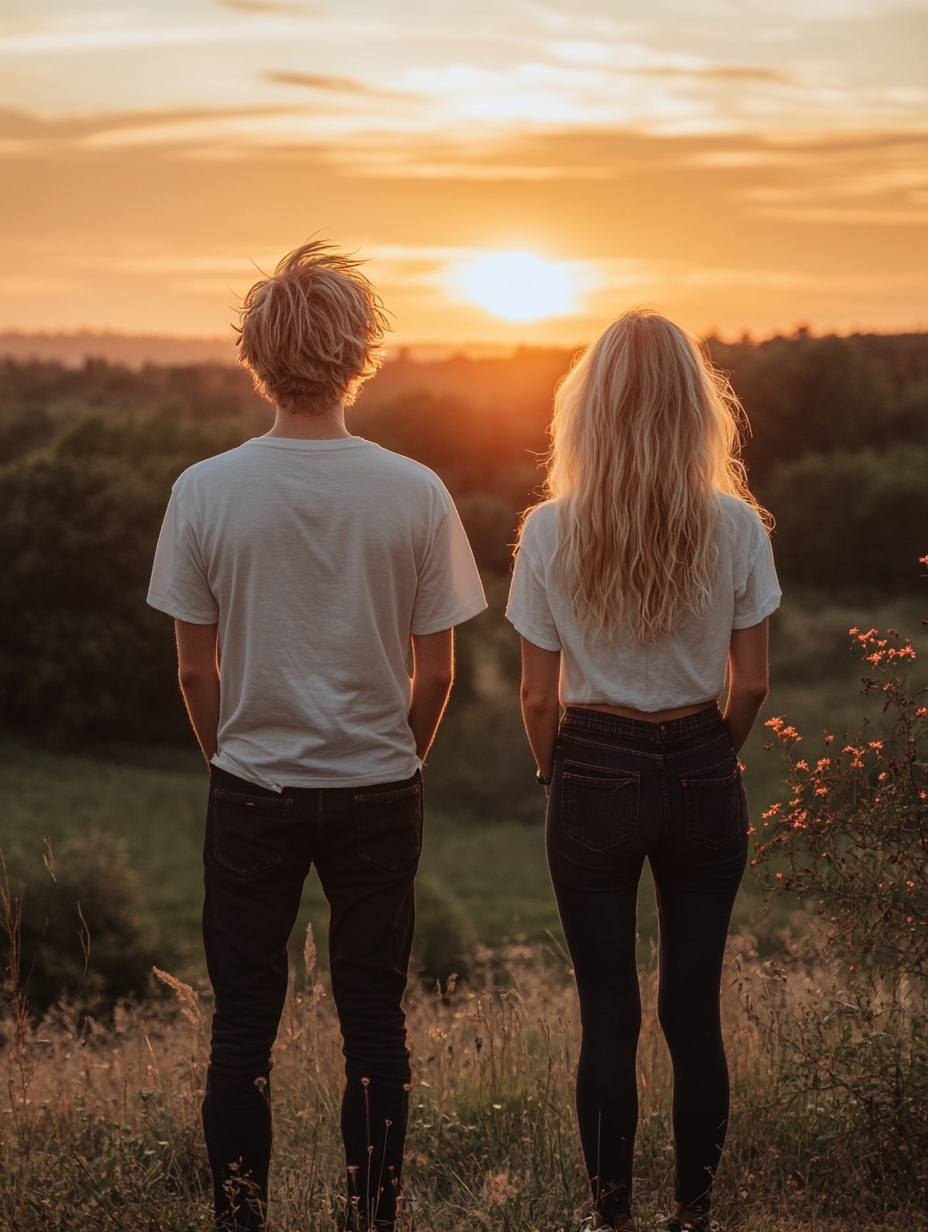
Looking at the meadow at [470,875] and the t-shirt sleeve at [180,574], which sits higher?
the t-shirt sleeve at [180,574]

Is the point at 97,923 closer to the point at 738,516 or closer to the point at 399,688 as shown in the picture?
the point at 399,688

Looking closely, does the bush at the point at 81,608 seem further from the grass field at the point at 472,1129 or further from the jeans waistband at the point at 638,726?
the jeans waistband at the point at 638,726

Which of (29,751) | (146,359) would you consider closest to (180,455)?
(29,751)

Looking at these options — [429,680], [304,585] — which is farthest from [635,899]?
[304,585]

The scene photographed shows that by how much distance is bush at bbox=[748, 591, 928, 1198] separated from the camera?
3129 millimetres

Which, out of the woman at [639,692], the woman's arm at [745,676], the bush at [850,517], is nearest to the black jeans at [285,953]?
the woman at [639,692]

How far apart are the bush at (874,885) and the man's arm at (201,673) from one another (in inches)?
55.9

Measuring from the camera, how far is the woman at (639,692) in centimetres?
269

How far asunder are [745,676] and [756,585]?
0.75ft

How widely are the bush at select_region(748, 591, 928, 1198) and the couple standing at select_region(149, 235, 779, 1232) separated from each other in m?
0.51

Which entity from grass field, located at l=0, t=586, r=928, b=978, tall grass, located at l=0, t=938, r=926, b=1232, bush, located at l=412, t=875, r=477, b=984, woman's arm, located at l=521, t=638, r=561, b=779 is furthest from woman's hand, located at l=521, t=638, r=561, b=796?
grass field, located at l=0, t=586, r=928, b=978

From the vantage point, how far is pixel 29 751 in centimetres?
5150

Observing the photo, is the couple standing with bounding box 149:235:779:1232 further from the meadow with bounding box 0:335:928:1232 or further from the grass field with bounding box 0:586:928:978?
the grass field with bounding box 0:586:928:978

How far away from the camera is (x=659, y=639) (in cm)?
275
